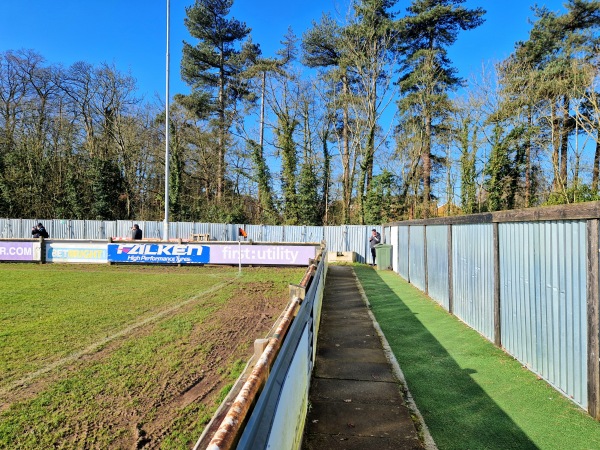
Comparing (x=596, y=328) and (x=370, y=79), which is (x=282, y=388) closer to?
(x=596, y=328)

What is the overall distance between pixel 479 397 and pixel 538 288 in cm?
154

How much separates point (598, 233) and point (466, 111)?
23.2m

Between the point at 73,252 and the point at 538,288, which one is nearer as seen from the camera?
the point at 538,288

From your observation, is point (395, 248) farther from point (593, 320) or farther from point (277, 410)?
point (277, 410)

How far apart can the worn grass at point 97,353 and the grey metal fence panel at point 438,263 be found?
170 inches

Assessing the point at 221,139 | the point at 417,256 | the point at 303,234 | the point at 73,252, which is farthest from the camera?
the point at 221,139

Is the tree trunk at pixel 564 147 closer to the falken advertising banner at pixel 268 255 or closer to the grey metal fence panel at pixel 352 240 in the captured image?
the grey metal fence panel at pixel 352 240

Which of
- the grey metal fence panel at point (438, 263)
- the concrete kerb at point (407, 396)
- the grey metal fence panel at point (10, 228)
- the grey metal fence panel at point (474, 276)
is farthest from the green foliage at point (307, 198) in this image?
the grey metal fence panel at point (10, 228)

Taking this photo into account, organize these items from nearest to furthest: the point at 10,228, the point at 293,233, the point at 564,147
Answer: the point at 564,147 → the point at 293,233 → the point at 10,228

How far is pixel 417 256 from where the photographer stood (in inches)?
441

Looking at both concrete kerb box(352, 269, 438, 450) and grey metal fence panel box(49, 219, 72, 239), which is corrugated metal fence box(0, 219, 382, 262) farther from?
concrete kerb box(352, 269, 438, 450)

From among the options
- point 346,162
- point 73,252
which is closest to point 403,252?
point 73,252

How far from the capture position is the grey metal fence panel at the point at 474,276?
5.90 m

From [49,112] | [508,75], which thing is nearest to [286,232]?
[508,75]
